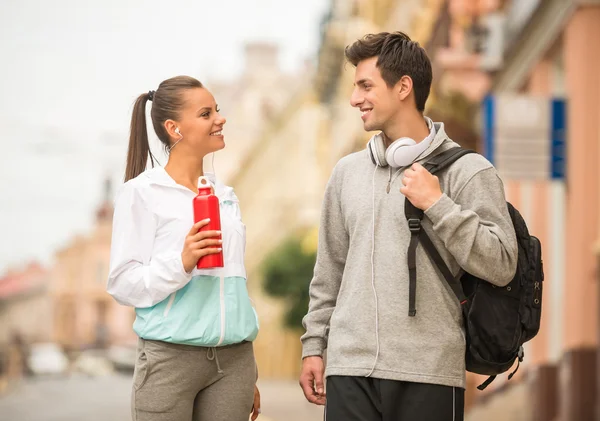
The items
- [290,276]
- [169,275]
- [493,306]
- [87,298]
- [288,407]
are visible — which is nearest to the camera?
[493,306]

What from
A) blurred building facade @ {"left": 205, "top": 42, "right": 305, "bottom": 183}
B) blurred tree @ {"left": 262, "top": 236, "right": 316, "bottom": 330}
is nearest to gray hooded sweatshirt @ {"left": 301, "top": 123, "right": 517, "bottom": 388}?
blurred tree @ {"left": 262, "top": 236, "right": 316, "bottom": 330}

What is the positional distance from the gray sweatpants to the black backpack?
659mm

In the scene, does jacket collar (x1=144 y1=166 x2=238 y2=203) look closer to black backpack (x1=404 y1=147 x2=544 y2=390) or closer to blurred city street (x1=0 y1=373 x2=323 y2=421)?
black backpack (x1=404 y1=147 x2=544 y2=390)

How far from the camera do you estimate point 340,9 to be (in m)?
49.1

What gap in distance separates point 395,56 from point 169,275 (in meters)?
1.06

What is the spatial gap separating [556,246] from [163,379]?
12252 mm

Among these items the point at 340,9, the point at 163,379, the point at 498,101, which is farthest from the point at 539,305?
the point at 340,9

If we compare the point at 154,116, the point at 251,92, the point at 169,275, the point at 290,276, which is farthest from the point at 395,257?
the point at 251,92

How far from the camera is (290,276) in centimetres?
3762

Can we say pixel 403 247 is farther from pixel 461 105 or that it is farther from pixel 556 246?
pixel 461 105

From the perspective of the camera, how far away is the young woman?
4250 mm

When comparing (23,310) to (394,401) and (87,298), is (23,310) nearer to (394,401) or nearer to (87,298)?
(87,298)

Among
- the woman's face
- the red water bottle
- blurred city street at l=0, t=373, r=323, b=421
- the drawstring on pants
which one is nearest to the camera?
the red water bottle

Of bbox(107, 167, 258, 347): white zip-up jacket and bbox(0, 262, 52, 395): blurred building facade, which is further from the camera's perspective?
bbox(0, 262, 52, 395): blurred building facade
